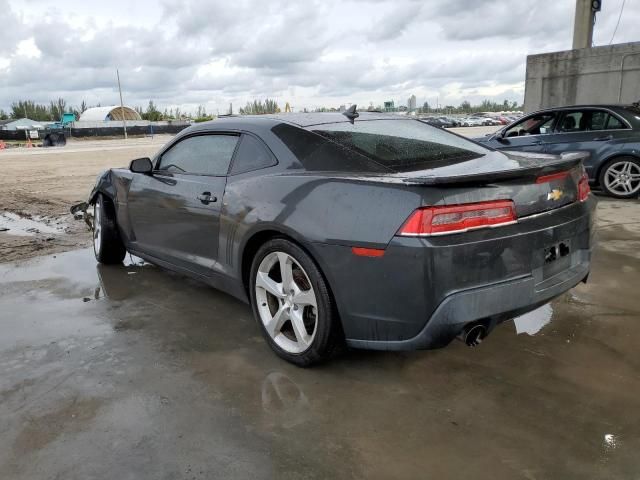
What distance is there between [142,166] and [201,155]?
65 cm

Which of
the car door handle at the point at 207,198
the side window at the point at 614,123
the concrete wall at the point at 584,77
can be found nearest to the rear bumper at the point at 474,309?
the car door handle at the point at 207,198

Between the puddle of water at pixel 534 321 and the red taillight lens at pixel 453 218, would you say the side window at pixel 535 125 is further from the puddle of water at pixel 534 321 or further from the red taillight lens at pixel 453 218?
the red taillight lens at pixel 453 218

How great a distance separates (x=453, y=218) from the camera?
2.48 metres

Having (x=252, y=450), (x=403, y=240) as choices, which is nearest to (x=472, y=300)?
(x=403, y=240)

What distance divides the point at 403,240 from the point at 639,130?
6.93 m

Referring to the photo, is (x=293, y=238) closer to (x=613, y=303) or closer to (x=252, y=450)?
(x=252, y=450)

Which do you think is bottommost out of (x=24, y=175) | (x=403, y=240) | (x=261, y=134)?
(x=24, y=175)

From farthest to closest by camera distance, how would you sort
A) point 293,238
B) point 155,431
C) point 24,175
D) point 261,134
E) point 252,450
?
point 24,175 → point 261,134 → point 293,238 → point 155,431 → point 252,450

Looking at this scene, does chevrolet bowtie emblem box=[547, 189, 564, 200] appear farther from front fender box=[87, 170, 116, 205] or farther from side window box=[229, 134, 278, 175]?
front fender box=[87, 170, 116, 205]

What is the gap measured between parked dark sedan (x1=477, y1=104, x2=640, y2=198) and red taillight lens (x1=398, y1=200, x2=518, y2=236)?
6017 mm

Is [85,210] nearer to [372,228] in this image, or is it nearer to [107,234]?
[107,234]

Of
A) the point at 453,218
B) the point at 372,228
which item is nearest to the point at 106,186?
the point at 372,228

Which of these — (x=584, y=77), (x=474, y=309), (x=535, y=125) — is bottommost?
(x=474, y=309)

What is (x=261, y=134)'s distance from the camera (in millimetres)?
3469
